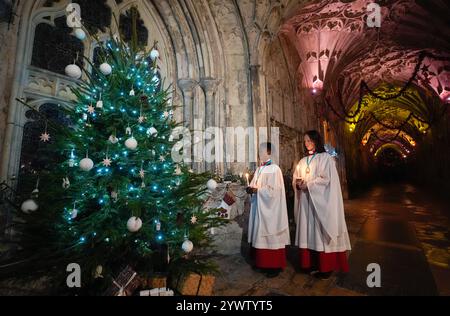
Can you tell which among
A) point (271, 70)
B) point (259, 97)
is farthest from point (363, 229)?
point (271, 70)

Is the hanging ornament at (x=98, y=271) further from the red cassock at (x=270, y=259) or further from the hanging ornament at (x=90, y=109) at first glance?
the red cassock at (x=270, y=259)

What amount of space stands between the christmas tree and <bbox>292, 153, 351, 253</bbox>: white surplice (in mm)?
1361

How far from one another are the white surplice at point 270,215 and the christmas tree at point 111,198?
828mm

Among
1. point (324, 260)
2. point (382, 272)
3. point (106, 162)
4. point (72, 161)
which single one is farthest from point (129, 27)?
point (382, 272)

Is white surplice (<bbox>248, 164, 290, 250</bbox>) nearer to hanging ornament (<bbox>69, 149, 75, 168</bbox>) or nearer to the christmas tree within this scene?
the christmas tree

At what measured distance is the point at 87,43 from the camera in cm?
398

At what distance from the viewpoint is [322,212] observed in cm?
300

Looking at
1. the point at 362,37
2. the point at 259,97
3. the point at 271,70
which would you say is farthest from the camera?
the point at 362,37

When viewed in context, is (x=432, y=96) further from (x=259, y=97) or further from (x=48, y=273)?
(x=48, y=273)

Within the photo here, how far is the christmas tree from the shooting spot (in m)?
2.29

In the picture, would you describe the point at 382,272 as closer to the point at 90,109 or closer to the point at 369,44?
the point at 90,109

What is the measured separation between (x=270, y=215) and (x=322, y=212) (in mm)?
664

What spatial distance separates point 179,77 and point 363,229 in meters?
5.46

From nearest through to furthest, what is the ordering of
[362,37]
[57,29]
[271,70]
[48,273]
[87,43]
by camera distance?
[48,273]
[57,29]
[87,43]
[271,70]
[362,37]
